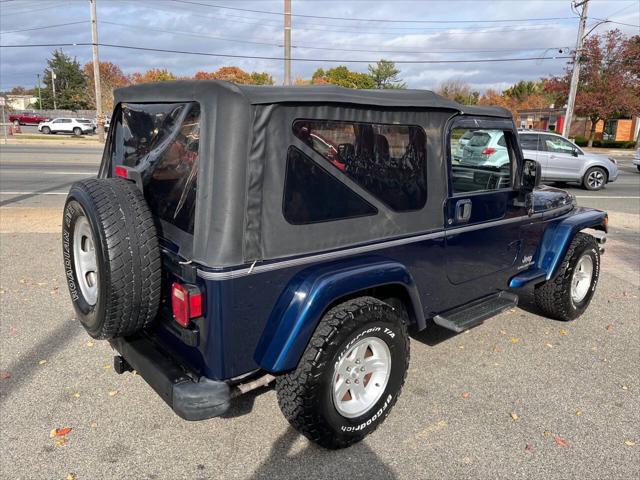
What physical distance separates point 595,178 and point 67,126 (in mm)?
38223

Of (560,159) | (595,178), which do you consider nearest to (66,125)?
(560,159)

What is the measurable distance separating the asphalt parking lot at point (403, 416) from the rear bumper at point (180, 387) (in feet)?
1.57

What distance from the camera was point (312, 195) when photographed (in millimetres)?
2648

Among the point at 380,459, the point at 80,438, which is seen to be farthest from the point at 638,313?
the point at 80,438

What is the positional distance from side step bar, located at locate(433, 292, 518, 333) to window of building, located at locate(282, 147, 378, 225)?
115 centimetres

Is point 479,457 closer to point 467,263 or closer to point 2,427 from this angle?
point 467,263

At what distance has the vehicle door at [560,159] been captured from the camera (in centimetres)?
1469

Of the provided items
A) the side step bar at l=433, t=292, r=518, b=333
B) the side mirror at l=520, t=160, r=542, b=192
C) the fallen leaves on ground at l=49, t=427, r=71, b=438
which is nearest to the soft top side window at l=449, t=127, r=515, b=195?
the side mirror at l=520, t=160, r=542, b=192

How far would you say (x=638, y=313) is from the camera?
505 centimetres

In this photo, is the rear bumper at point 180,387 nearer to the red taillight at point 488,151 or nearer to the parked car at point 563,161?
the red taillight at point 488,151

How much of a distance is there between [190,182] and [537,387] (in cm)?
279

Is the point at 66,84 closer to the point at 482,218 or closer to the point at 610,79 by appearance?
the point at 610,79

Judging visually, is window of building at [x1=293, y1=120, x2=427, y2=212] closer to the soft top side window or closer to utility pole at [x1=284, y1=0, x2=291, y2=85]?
the soft top side window

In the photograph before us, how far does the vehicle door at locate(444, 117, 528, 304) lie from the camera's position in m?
3.44
